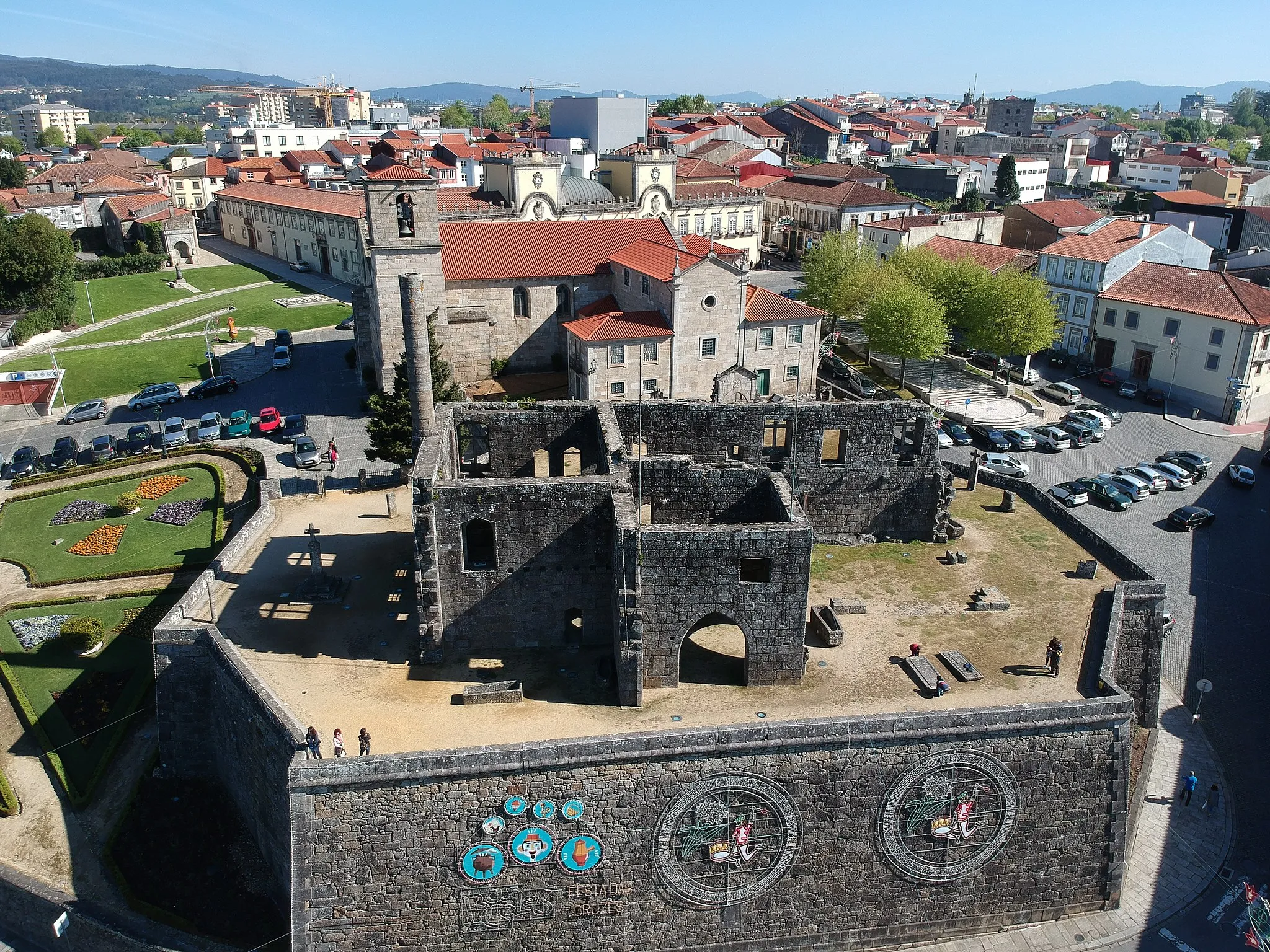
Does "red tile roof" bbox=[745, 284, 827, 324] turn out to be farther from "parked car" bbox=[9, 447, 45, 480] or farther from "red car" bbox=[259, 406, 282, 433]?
"parked car" bbox=[9, 447, 45, 480]

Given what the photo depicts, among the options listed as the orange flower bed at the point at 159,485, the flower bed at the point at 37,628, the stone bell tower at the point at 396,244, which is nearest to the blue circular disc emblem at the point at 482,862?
the flower bed at the point at 37,628

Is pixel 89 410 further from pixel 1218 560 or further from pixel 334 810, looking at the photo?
pixel 1218 560

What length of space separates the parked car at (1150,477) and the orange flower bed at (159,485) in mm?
46539

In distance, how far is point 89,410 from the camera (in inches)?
2163

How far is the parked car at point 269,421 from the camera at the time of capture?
169 feet

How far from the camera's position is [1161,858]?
2598 centimetres

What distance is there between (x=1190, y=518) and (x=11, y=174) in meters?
147

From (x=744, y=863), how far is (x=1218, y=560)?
28395mm

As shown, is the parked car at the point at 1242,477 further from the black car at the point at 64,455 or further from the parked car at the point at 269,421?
the black car at the point at 64,455

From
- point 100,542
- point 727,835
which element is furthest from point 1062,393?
point 100,542

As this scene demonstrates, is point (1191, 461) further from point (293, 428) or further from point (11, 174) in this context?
point (11, 174)

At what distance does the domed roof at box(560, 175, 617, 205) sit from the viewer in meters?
71.8

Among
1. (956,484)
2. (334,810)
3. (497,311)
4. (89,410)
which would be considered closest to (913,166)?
(497,311)

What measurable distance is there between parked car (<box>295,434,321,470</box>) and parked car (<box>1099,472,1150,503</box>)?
128ft
